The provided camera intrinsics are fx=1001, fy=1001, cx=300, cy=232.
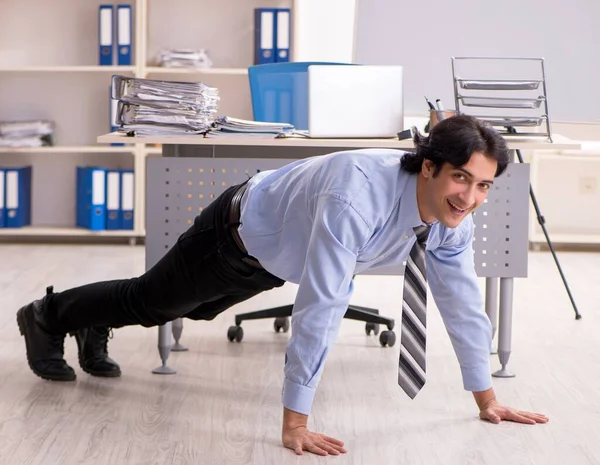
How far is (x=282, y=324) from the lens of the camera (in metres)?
3.37

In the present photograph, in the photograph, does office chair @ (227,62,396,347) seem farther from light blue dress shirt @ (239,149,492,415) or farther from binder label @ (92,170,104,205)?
binder label @ (92,170,104,205)

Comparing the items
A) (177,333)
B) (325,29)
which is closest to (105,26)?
(325,29)

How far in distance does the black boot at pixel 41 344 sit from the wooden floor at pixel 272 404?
0.04 m

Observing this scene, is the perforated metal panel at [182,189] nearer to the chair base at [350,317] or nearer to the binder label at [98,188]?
the chair base at [350,317]

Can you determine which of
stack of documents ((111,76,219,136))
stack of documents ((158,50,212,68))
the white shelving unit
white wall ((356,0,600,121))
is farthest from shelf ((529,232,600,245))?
stack of documents ((111,76,219,136))

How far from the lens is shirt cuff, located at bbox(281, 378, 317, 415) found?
6.68 ft

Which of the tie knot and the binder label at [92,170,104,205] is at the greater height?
the tie knot

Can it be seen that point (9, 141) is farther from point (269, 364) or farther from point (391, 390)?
point (391, 390)

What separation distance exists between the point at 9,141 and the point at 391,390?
3211mm

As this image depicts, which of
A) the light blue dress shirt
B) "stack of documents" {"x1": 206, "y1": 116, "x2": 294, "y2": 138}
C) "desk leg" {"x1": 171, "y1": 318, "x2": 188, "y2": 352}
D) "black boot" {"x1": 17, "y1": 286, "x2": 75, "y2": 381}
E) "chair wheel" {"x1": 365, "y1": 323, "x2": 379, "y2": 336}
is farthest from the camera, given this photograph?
"chair wheel" {"x1": 365, "y1": 323, "x2": 379, "y2": 336}

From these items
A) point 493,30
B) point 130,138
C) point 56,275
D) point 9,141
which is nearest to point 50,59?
point 9,141

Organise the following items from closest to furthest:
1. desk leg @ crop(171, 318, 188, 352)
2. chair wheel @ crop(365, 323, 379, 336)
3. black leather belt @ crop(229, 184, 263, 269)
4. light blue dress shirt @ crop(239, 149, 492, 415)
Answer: light blue dress shirt @ crop(239, 149, 492, 415) → black leather belt @ crop(229, 184, 263, 269) → desk leg @ crop(171, 318, 188, 352) → chair wheel @ crop(365, 323, 379, 336)

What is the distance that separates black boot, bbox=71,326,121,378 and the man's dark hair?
1132 millimetres

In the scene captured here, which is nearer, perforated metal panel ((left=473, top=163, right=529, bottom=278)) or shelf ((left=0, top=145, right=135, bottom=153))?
perforated metal panel ((left=473, top=163, right=529, bottom=278))
